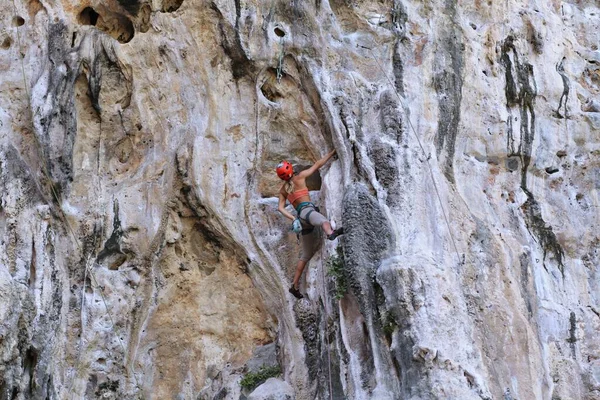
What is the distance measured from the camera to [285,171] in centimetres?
874

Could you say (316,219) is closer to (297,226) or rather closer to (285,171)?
(297,226)

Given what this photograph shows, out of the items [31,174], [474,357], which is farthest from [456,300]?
[31,174]

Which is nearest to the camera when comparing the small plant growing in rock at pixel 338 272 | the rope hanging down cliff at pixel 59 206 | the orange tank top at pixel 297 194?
the small plant growing in rock at pixel 338 272

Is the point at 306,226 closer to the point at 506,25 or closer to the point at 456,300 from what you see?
the point at 456,300

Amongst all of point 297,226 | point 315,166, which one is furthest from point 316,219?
point 315,166

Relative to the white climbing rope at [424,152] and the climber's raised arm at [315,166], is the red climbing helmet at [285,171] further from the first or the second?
the white climbing rope at [424,152]

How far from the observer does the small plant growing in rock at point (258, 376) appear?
350 inches

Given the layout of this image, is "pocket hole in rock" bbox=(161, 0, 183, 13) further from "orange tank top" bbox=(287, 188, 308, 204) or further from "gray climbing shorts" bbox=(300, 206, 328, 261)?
"gray climbing shorts" bbox=(300, 206, 328, 261)

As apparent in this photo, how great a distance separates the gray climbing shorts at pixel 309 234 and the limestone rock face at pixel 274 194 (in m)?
0.11

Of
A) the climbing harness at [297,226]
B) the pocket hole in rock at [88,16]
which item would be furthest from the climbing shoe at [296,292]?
the pocket hole in rock at [88,16]

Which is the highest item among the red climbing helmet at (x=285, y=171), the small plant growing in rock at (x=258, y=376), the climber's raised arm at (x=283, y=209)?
the red climbing helmet at (x=285, y=171)

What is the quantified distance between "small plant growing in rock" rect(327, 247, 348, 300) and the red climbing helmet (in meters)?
0.85

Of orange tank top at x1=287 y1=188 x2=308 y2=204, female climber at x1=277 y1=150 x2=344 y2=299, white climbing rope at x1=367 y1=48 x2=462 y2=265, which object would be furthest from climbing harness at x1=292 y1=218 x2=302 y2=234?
white climbing rope at x1=367 y1=48 x2=462 y2=265

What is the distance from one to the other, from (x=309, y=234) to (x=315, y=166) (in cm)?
67
